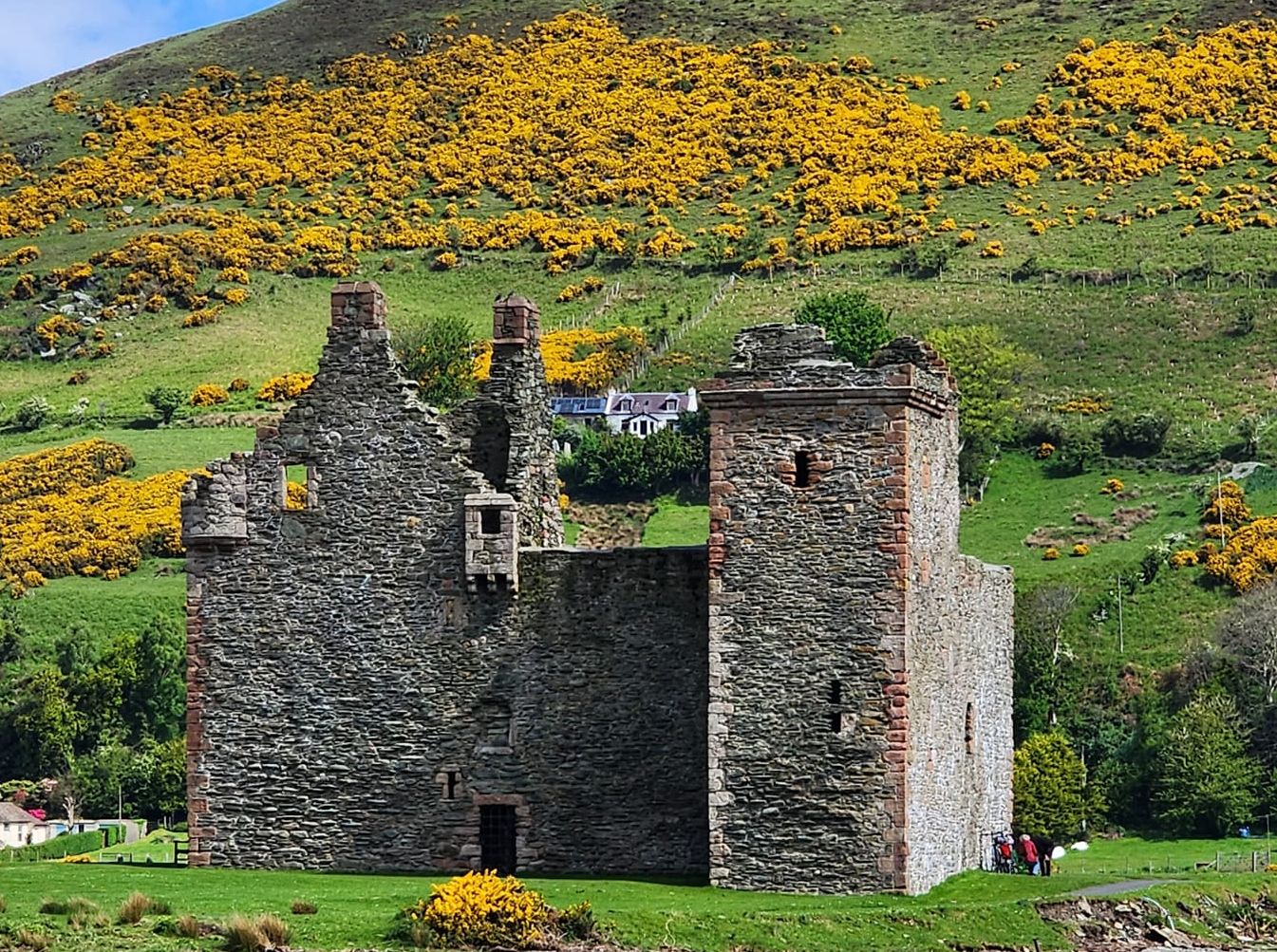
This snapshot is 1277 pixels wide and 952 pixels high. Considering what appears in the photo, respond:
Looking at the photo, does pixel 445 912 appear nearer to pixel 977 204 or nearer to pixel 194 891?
pixel 194 891

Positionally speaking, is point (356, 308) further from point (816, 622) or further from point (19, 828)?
point (19, 828)

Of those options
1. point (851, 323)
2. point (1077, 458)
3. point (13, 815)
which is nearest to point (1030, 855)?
point (13, 815)

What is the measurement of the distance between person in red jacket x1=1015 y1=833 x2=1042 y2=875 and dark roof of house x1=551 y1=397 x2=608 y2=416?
6725 centimetres

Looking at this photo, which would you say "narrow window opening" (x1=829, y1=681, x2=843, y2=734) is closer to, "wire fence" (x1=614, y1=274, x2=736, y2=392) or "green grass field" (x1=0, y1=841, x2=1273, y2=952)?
"green grass field" (x1=0, y1=841, x2=1273, y2=952)

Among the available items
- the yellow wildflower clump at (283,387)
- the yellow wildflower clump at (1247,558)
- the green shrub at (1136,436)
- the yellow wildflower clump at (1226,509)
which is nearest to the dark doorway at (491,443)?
Answer: the yellow wildflower clump at (1247,558)

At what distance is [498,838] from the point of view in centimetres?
4275

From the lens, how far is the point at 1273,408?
109688 millimetres

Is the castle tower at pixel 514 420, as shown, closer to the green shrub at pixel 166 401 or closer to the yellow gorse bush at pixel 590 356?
the yellow gorse bush at pixel 590 356

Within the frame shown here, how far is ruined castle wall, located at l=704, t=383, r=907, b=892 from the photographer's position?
39.6 meters

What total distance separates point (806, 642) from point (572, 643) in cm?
445

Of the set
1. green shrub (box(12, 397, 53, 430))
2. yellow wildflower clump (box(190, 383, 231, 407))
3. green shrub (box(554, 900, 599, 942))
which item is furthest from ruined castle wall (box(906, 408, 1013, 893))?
green shrub (box(12, 397, 53, 430))

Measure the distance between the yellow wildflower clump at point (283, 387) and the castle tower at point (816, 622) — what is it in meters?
74.1

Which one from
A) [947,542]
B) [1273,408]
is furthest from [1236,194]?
[947,542]

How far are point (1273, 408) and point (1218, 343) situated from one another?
990 cm
